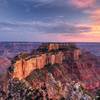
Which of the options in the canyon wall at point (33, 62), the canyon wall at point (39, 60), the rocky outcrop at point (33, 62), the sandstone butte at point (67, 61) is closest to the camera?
the canyon wall at point (33, 62)

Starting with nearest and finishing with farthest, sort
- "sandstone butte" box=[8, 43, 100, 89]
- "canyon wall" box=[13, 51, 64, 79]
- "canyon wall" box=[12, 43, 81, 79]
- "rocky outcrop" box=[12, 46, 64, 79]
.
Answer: "canyon wall" box=[13, 51, 64, 79] < "rocky outcrop" box=[12, 46, 64, 79] < "canyon wall" box=[12, 43, 81, 79] < "sandstone butte" box=[8, 43, 100, 89]

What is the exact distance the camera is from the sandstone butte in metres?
96.5

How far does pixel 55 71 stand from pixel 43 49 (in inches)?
671

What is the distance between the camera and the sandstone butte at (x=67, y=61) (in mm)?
96469

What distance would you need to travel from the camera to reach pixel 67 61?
395ft

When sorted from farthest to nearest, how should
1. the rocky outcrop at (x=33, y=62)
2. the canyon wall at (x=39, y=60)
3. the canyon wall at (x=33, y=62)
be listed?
the canyon wall at (x=39, y=60) → the rocky outcrop at (x=33, y=62) → the canyon wall at (x=33, y=62)

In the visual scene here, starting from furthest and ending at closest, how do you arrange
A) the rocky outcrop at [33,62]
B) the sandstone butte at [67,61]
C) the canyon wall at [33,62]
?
the sandstone butte at [67,61], the rocky outcrop at [33,62], the canyon wall at [33,62]

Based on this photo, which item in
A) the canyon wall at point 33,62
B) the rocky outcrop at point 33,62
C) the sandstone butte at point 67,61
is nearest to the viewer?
the canyon wall at point 33,62

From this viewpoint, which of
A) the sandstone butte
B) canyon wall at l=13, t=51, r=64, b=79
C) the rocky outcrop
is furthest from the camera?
the sandstone butte

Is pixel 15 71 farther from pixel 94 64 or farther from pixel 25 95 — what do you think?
pixel 94 64

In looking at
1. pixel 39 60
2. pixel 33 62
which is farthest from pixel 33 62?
pixel 39 60

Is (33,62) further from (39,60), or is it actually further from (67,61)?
(67,61)

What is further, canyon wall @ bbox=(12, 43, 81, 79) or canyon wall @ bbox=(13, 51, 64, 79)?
canyon wall @ bbox=(12, 43, 81, 79)

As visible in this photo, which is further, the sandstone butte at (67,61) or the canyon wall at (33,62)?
the sandstone butte at (67,61)
